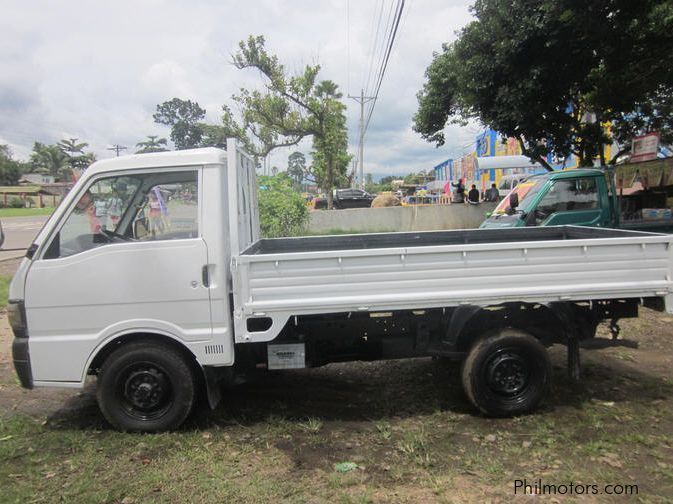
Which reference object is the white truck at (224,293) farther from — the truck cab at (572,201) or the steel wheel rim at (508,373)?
the truck cab at (572,201)

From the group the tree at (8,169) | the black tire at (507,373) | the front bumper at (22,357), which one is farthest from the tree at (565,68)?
the tree at (8,169)

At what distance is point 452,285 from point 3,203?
61055 mm

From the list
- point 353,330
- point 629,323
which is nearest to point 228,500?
point 353,330

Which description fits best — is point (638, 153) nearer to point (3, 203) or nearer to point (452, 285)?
point (452, 285)

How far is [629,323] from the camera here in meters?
6.76

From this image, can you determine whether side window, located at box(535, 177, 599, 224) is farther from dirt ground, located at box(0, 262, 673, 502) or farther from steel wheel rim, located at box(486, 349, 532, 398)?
steel wheel rim, located at box(486, 349, 532, 398)

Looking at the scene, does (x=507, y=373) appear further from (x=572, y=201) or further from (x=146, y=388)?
(x=572, y=201)

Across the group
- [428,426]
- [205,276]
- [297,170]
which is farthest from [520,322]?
[297,170]

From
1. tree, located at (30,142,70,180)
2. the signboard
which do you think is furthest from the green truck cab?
tree, located at (30,142,70,180)

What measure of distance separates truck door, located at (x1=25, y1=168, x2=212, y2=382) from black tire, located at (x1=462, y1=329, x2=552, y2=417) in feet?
6.86

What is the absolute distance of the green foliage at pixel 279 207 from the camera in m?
12.8

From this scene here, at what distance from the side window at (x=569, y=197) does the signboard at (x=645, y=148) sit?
288 cm

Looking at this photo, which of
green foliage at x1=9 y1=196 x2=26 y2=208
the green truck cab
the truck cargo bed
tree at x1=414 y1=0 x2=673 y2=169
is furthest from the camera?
green foliage at x1=9 y1=196 x2=26 y2=208

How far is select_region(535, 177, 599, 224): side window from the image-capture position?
29.9 feet
